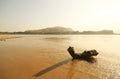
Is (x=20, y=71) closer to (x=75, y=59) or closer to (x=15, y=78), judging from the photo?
(x=15, y=78)

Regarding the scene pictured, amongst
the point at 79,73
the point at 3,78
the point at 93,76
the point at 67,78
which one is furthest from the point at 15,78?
the point at 93,76

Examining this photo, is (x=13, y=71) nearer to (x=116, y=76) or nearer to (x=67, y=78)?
(x=67, y=78)

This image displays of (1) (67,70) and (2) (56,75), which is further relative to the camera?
(1) (67,70)

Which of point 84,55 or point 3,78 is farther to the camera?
point 84,55

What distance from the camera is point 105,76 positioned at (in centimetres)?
852

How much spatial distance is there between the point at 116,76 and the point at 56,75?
3459 millimetres

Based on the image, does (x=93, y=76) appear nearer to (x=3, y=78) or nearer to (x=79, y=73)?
(x=79, y=73)

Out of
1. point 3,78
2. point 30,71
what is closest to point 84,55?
point 30,71

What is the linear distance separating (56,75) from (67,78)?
0.80m

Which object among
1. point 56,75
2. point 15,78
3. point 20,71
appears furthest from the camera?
point 20,71

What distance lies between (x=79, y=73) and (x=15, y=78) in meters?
3.75

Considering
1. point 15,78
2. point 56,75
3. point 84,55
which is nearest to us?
point 15,78

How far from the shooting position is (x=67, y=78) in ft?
26.8

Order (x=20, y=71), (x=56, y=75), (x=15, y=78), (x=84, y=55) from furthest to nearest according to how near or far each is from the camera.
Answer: (x=84, y=55) → (x=20, y=71) → (x=56, y=75) → (x=15, y=78)
